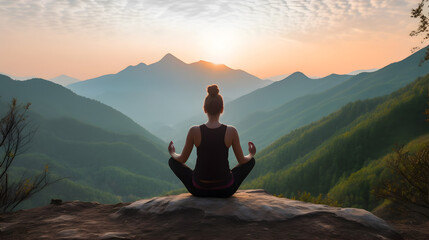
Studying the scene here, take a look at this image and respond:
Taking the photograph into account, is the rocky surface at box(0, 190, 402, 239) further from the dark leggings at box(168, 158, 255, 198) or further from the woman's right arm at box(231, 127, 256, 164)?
the woman's right arm at box(231, 127, 256, 164)

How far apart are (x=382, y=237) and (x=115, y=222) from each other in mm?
5653

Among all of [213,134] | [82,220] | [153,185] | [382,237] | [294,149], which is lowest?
[153,185]

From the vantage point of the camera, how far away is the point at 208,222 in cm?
597

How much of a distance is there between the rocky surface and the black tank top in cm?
61

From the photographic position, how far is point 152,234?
5711mm

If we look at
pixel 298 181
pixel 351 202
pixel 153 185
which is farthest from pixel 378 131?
pixel 153 185

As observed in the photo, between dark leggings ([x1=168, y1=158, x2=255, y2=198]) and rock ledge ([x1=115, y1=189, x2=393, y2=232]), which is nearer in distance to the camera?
rock ledge ([x1=115, y1=189, x2=393, y2=232])

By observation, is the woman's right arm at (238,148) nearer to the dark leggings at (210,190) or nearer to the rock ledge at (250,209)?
the dark leggings at (210,190)

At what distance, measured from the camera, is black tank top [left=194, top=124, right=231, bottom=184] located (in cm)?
676

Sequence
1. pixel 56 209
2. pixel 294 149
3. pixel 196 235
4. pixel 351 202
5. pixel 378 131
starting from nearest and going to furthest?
pixel 196 235 < pixel 56 209 < pixel 351 202 < pixel 378 131 < pixel 294 149

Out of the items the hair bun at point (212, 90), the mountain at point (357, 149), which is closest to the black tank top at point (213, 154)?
the hair bun at point (212, 90)

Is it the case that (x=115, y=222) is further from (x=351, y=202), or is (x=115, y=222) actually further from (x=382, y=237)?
(x=351, y=202)

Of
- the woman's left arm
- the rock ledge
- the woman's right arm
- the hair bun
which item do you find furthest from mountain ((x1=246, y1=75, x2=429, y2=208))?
the hair bun

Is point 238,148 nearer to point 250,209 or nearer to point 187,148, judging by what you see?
point 187,148
